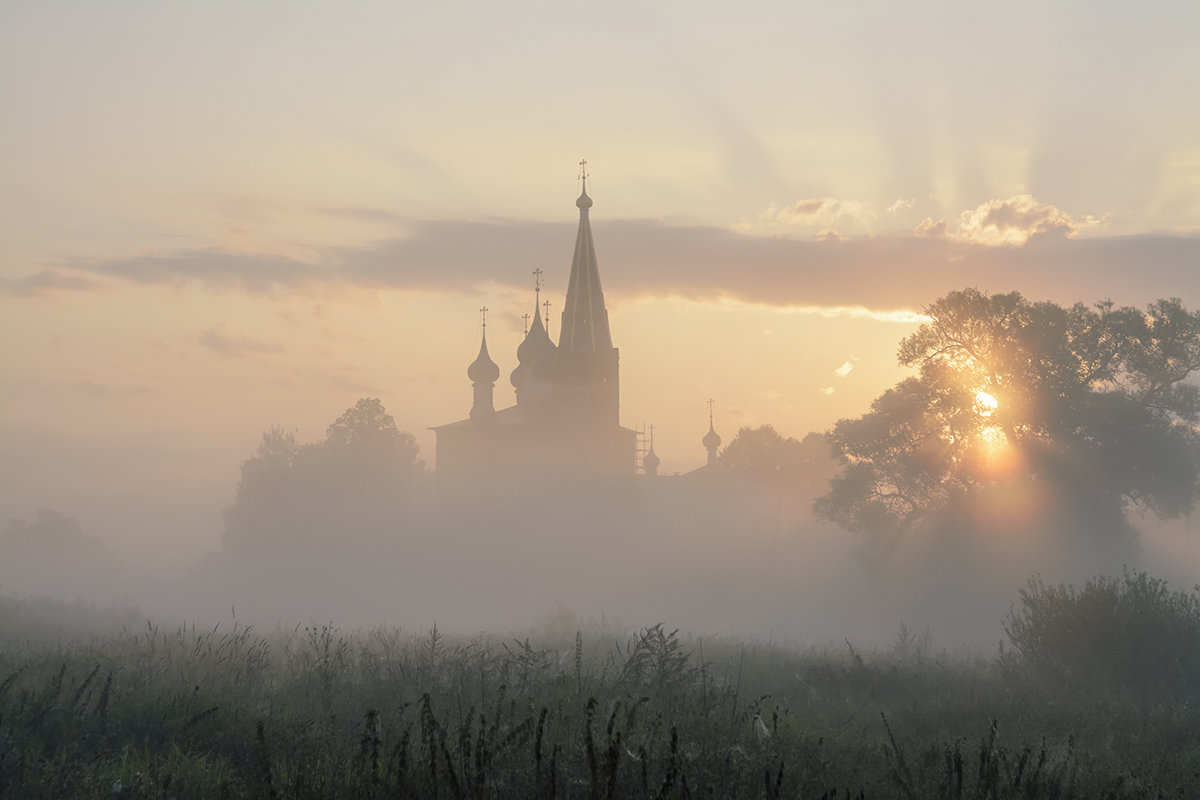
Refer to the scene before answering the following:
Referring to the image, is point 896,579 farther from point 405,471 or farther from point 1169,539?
point 405,471

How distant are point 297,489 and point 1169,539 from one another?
5510 centimetres

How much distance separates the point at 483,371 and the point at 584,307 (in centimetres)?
887

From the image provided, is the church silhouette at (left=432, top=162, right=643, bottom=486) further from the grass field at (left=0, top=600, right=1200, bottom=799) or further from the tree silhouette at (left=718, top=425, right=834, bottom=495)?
the grass field at (left=0, top=600, right=1200, bottom=799)

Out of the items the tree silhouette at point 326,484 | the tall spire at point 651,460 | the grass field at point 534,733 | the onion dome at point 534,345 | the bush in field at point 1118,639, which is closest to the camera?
the grass field at point 534,733

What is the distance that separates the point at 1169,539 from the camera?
55.9 meters

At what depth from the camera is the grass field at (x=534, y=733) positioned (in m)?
5.25

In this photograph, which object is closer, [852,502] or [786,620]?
[852,502]

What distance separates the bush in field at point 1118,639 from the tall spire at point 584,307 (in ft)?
169

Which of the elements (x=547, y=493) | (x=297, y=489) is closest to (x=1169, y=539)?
(x=547, y=493)

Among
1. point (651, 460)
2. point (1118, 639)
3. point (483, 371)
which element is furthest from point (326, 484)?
point (1118, 639)

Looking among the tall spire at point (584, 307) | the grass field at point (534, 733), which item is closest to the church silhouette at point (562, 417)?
the tall spire at point (584, 307)

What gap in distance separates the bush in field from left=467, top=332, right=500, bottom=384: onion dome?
55.4 m

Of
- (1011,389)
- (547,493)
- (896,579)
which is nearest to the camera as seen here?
(1011,389)

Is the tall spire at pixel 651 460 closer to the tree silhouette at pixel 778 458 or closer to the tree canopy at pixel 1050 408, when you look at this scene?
the tree silhouette at pixel 778 458
